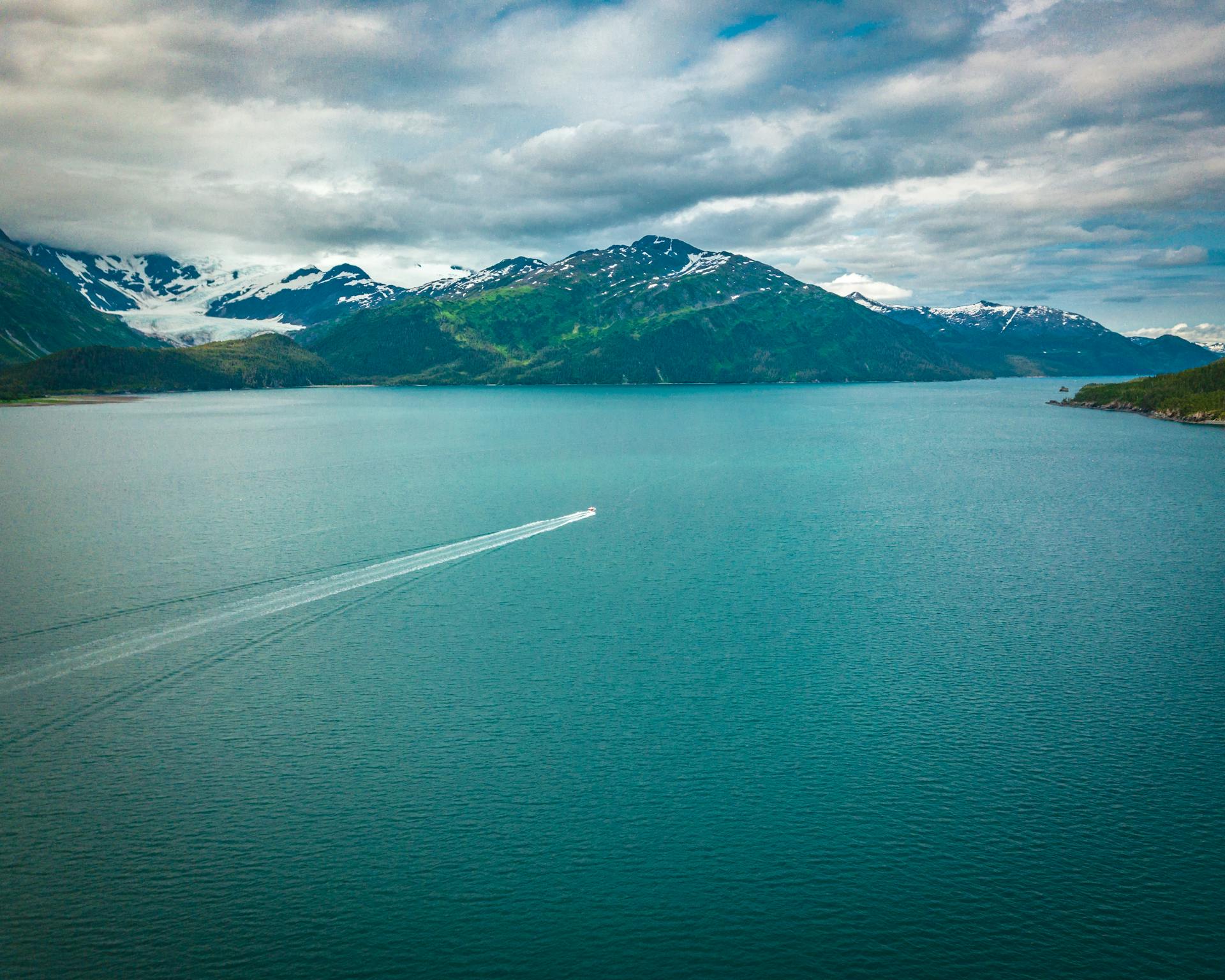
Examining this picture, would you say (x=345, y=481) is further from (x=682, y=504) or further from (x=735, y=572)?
(x=735, y=572)

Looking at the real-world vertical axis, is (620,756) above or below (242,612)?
below

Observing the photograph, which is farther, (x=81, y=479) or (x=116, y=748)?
(x=81, y=479)

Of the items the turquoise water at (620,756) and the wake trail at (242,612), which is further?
the wake trail at (242,612)

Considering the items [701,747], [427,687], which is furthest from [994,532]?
[427,687]

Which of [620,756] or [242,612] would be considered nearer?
[620,756]
